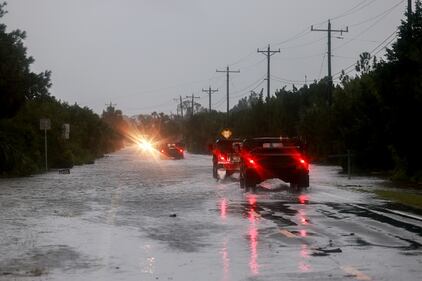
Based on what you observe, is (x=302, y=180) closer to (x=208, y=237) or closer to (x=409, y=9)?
(x=409, y=9)

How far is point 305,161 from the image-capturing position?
24234 mm

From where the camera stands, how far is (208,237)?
1218cm

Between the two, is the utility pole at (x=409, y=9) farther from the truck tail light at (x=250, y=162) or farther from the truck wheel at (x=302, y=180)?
the truck tail light at (x=250, y=162)

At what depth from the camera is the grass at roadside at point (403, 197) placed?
706 inches

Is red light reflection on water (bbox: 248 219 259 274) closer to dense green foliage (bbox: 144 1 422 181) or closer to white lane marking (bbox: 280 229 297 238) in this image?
white lane marking (bbox: 280 229 297 238)

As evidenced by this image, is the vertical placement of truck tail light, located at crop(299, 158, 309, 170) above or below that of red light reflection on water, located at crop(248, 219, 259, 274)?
above

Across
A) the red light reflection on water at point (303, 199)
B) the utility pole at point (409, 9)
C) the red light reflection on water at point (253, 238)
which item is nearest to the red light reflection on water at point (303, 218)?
the red light reflection on water at point (253, 238)

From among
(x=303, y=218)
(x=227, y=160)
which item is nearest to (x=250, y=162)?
(x=227, y=160)

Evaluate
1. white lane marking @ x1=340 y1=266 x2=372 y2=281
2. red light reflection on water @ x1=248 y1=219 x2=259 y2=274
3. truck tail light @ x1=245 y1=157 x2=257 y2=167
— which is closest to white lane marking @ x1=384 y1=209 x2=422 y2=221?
red light reflection on water @ x1=248 y1=219 x2=259 y2=274

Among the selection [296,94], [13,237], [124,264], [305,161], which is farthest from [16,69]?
[296,94]

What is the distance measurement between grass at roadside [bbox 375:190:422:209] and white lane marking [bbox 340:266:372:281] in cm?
847

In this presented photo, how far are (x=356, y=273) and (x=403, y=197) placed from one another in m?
11.3

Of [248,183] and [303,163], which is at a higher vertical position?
[303,163]

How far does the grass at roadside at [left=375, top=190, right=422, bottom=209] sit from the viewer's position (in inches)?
706
